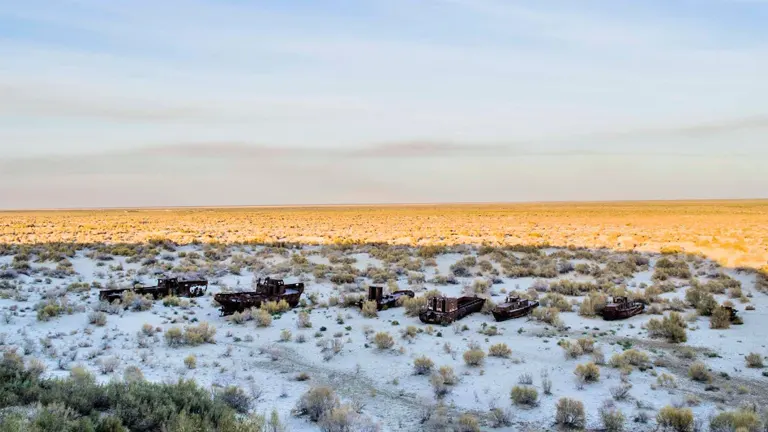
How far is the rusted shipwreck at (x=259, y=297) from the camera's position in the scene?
16.3 metres

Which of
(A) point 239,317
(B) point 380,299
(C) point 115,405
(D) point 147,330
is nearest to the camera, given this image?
(C) point 115,405

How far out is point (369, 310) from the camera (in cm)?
1639

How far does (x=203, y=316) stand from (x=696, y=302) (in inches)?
579

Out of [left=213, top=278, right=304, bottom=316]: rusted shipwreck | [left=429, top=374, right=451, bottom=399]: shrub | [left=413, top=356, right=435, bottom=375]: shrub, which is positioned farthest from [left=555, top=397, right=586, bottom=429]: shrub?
[left=213, top=278, right=304, bottom=316]: rusted shipwreck

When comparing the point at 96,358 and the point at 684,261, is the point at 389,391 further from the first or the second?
the point at 684,261

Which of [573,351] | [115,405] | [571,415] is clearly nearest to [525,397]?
[571,415]

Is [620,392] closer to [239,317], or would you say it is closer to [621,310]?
[621,310]

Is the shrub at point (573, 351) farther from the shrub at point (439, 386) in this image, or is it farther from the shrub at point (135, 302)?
Result: the shrub at point (135, 302)

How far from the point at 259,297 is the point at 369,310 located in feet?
11.1

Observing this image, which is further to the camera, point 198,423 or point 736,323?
point 736,323

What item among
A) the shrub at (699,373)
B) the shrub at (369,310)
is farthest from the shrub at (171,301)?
the shrub at (699,373)

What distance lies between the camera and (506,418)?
909 centimetres

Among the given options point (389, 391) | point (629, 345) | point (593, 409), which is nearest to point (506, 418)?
point (593, 409)

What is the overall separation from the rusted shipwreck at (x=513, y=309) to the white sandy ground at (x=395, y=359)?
277 mm
